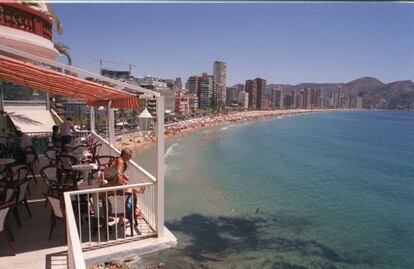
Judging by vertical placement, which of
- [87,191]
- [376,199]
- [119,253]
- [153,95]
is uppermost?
[153,95]

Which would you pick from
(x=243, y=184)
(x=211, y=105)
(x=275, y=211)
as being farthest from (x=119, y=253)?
(x=211, y=105)

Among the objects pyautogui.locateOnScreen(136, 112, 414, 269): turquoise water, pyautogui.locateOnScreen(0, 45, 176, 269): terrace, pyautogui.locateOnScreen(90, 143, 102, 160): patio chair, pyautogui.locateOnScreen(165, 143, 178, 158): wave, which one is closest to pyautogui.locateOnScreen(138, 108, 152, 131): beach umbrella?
pyautogui.locateOnScreen(165, 143, 178, 158): wave

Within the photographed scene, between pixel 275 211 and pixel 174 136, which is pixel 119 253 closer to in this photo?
pixel 275 211

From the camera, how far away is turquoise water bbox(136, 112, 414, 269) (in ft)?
59.4

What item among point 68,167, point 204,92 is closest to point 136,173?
point 68,167

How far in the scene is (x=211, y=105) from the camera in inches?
6855

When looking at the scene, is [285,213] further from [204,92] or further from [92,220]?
[204,92]

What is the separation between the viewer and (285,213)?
2589 cm

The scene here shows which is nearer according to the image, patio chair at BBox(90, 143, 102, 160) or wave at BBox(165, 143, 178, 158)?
patio chair at BBox(90, 143, 102, 160)

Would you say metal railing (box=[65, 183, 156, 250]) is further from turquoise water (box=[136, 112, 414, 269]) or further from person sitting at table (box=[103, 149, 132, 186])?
turquoise water (box=[136, 112, 414, 269])

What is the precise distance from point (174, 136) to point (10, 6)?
7199 centimetres

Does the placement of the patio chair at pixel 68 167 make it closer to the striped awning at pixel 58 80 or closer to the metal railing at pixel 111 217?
Answer: the metal railing at pixel 111 217

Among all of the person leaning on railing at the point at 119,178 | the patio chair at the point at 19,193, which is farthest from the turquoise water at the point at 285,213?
the patio chair at the point at 19,193

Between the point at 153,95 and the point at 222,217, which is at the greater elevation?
the point at 153,95
